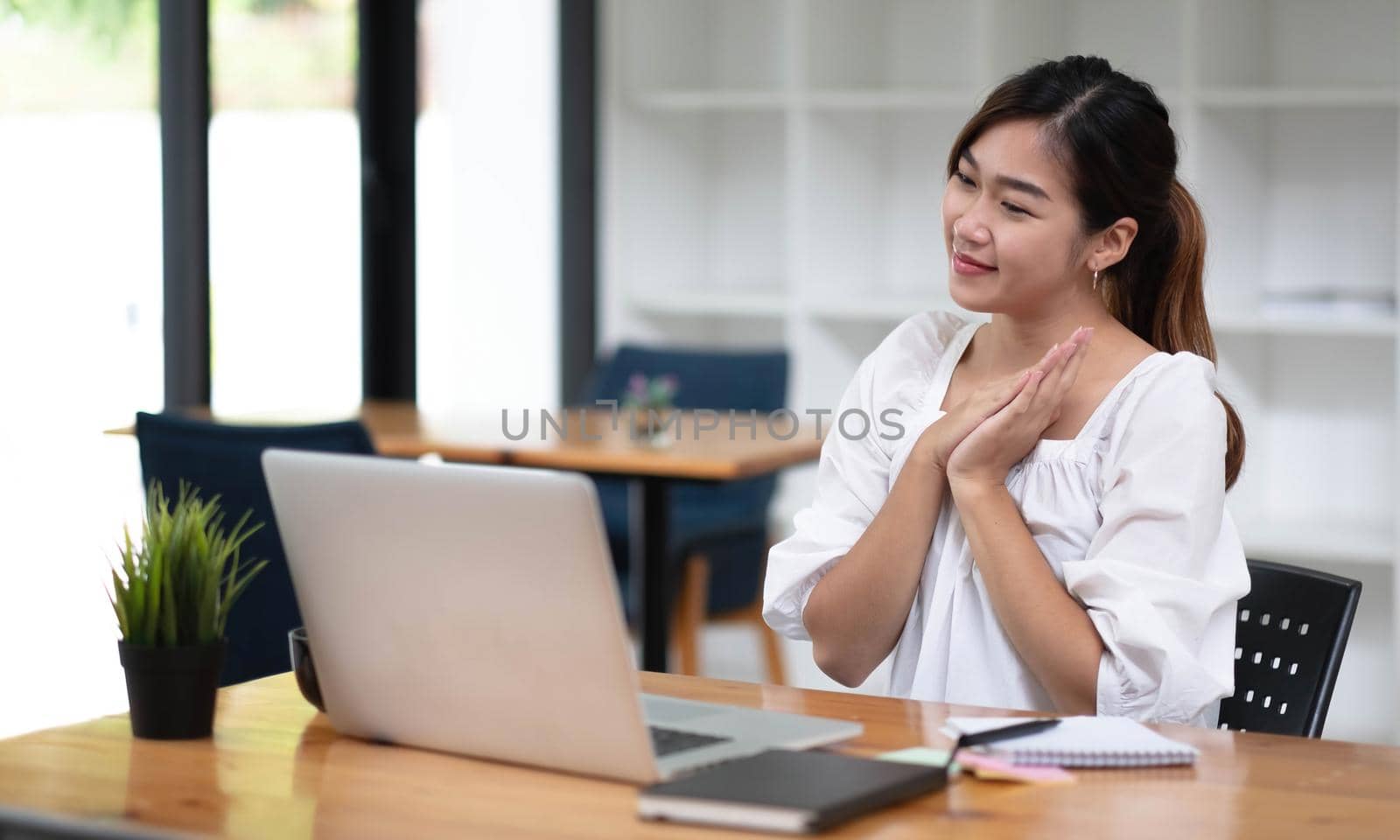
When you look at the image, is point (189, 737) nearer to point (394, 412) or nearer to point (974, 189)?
point (974, 189)

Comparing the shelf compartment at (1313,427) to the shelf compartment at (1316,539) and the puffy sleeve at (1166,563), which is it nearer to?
the shelf compartment at (1316,539)

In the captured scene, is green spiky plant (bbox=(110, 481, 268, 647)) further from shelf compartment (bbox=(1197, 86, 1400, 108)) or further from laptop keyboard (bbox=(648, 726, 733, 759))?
shelf compartment (bbox=(1197, 86, 1400, 108))

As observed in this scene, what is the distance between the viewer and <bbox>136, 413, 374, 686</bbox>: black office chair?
281 centimetres

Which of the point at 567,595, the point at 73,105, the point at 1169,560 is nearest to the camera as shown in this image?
the point at 567,595

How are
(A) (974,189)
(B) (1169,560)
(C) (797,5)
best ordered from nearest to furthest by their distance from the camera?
(B) (1169,560) → (A) (974,189) → (C) (797,5)

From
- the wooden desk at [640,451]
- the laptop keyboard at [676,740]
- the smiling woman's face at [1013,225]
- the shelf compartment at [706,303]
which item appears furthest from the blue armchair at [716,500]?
the laptop keyboard at [676,740]

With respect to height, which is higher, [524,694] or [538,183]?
[538,183]

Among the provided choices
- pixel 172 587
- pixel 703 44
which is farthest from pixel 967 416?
pixel 703 44

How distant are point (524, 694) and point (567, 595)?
0.10 metres

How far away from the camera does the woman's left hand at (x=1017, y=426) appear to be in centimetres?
174

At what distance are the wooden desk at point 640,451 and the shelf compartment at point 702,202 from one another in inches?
34.7

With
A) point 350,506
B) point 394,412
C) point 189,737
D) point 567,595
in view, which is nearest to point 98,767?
point 189,737

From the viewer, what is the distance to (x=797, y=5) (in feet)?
15.0

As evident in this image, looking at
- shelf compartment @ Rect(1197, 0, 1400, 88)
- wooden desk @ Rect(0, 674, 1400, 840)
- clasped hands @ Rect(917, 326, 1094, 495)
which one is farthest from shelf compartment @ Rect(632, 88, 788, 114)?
wooden desk @ Rect(0, 674, 1400, 840)
